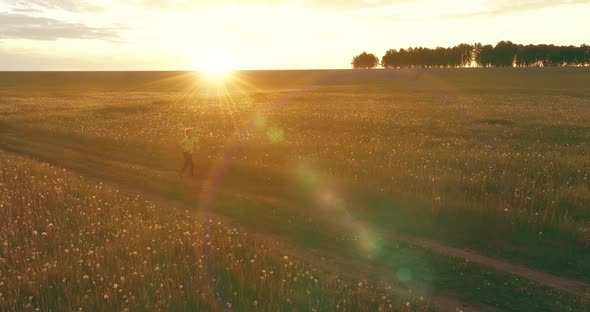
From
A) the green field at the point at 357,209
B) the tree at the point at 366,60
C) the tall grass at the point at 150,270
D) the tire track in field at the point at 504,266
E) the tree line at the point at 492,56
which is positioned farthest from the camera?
the tree at the point at 366,60

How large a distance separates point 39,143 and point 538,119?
3235 cm

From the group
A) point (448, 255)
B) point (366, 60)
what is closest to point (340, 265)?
point (448, 255)

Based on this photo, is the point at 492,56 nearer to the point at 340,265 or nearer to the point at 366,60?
the point at 366,60

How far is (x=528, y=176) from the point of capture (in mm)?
14250

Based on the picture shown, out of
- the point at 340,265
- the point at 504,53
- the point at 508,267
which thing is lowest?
the point at 508,267

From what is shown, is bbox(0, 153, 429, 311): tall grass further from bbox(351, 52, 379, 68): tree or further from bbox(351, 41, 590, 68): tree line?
bbox(351, 52, 379, 68): tree

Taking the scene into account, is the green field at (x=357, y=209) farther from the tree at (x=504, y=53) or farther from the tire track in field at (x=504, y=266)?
the tree at (x=504, y=53)

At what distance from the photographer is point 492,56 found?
502ft

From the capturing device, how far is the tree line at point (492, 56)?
481ft

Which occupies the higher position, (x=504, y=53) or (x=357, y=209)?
(x=504, y=53)

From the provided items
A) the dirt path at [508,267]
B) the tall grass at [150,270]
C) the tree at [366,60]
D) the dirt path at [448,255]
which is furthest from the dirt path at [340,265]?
the tree at [366,60]

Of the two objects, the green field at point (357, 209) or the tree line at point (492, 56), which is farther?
the tree line at point (492, 56)

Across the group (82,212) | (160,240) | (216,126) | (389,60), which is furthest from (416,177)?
(389,60)

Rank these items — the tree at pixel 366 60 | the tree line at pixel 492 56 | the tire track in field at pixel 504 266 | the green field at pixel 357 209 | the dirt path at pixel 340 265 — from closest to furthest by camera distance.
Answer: the dirt path at pixel 340 265
the green field at pixel 357 209
the tire track in field at pixel 504 266
the tree line at pixel 492 56
the tree at pixel 366 60
